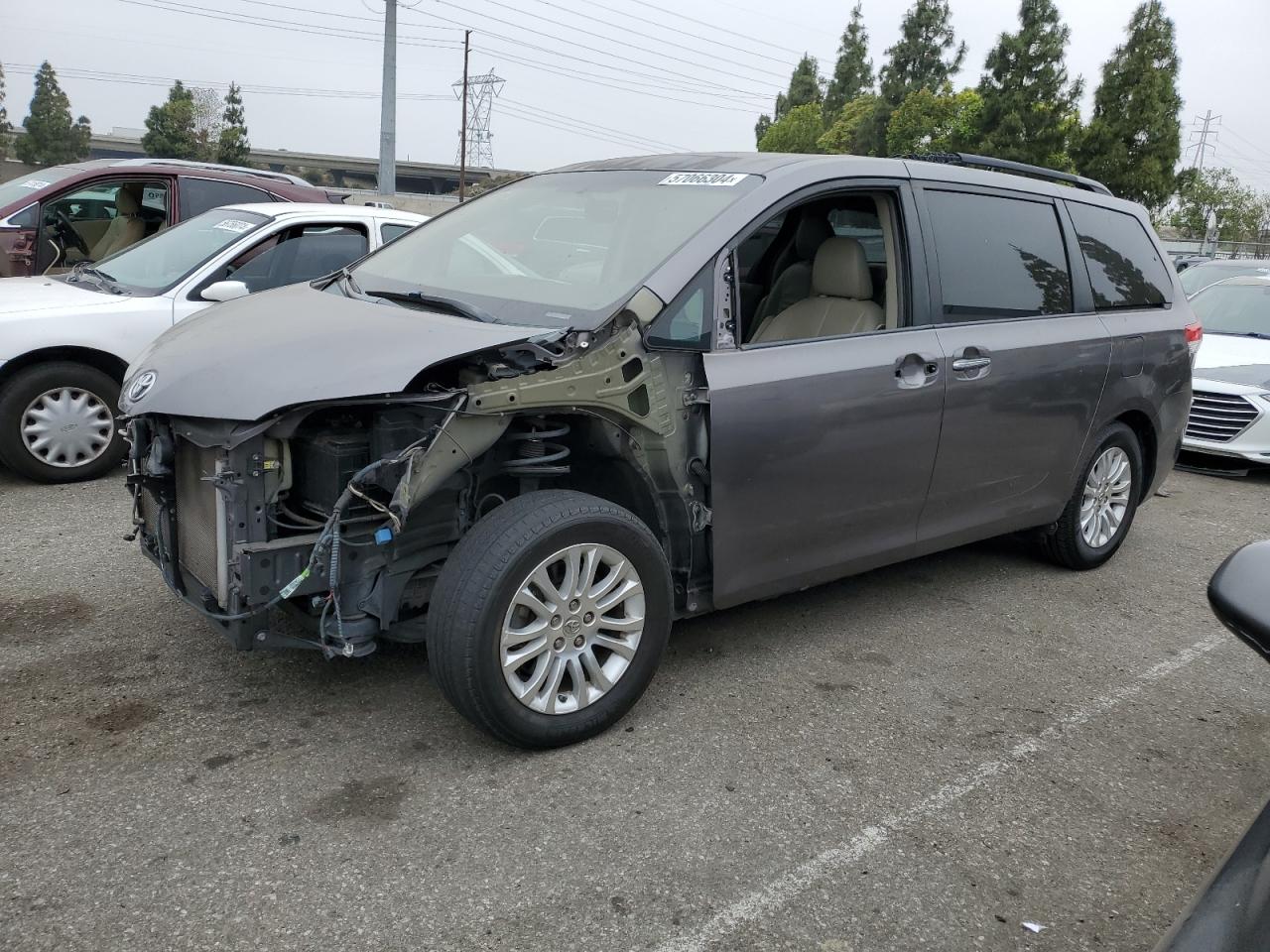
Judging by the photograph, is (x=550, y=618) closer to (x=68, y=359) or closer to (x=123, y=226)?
→ (x=68, y=359)

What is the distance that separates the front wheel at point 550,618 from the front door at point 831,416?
1.28ft

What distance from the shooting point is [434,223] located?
452cm

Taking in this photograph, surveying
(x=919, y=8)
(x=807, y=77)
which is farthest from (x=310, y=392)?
(x=807, y=77)

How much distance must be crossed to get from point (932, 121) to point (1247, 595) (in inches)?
1637

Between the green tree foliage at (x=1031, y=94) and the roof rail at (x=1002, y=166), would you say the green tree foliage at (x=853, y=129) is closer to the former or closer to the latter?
the green tree foliage at (x=1031, y=94)

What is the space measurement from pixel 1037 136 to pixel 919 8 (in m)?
16.1

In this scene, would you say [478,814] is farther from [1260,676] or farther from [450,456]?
[1260,676]

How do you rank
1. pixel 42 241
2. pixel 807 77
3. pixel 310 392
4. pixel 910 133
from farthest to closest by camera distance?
pixel 807 77
pixel 910 133
pixel 42 241
pixel 310 392

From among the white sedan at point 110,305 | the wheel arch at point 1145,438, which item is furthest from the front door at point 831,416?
the white sedan at point 110,305

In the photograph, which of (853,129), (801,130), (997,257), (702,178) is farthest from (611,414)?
(801,130)

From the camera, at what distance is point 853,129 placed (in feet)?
160

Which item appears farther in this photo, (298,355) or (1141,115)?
(1141,115)

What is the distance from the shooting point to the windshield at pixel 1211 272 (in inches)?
422

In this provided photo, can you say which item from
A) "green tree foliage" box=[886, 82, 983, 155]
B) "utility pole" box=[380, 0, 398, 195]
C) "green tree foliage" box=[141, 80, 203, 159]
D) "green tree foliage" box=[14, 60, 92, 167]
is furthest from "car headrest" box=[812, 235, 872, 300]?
"green tree foliage" box=[14, 60, 92, 167]
